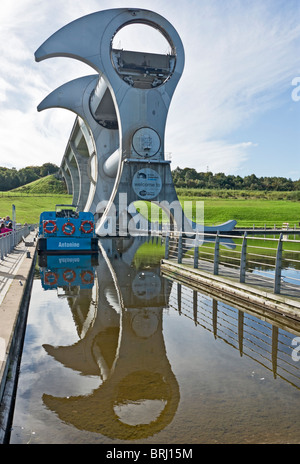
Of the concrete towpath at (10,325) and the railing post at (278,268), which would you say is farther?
the railing post at (278,268)

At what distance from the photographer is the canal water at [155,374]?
313 centimetres

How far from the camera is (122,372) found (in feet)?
14.0

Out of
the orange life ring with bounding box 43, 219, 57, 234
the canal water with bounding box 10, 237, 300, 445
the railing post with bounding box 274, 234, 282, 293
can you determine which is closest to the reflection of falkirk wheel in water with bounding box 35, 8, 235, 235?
the orange life ring with bounding box 43, 219, 57, 234

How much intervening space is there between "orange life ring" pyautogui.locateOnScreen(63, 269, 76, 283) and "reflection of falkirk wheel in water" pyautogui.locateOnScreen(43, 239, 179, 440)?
116 inches

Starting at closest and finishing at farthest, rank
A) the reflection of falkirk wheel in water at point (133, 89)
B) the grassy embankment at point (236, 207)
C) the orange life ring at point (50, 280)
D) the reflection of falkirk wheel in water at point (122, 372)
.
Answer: the reflection of falkirk wheel in water at point (122, 372) < the orange life ring at point (50, 280) < the reflection of falkirk wheel in water at point (133, 89) < the grassy embankment at point (236, 207)

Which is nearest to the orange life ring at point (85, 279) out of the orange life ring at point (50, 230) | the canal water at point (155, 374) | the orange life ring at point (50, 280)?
the orange life ring at point (50, 280)

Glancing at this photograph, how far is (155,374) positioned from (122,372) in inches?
15.3

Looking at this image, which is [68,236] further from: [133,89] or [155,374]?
[133,89]

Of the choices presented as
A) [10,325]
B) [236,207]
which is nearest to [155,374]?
[10,325]

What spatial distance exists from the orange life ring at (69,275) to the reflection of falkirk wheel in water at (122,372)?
9.69 ft

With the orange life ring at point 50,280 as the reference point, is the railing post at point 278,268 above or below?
above

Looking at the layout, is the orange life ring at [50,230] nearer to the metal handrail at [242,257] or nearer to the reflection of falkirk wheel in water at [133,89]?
the metal handrail at [242,257]
